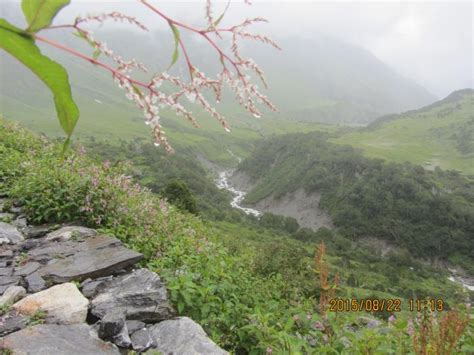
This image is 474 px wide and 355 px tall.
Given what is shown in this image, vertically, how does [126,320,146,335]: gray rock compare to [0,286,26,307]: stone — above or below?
below

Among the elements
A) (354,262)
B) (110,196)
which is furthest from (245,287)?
(354,262)

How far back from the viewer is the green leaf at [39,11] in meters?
0.82

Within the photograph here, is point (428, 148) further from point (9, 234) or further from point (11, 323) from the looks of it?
point (11, 323)

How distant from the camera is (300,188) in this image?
477 feet

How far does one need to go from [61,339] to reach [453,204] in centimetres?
12752

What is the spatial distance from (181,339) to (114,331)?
2.57ft

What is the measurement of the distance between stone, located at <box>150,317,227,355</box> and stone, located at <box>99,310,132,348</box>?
406mm

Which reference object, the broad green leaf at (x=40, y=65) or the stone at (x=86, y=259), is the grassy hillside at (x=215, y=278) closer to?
the stone at (x=86, y=259)

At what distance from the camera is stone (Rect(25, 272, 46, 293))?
5.45 meters

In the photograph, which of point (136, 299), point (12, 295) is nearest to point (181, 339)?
point (136, 299)

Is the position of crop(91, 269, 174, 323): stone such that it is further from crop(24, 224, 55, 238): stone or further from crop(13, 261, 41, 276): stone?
crop(24, 224, 55, 238): stone

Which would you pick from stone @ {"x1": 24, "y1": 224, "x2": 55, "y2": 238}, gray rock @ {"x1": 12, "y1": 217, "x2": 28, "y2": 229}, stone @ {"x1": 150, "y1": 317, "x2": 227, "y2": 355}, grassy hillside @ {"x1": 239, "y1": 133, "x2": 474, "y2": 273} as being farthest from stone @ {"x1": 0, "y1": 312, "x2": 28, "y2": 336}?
grassy hillside @ {"x1": 239, "y1": 133, "x2": 474, "y2": 273}

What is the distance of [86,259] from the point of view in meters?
6.36
